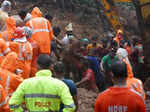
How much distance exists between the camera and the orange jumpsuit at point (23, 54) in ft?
24.3

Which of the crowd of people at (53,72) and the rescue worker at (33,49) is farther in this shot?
the rescue worker at (33,49)

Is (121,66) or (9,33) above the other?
(9,33)

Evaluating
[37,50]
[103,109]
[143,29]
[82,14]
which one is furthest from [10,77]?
[82,14]

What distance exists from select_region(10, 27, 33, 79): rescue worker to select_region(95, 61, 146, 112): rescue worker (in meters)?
3.65

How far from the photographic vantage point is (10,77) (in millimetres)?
5629

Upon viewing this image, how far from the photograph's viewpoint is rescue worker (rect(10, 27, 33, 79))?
7.41m

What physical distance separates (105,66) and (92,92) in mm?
737

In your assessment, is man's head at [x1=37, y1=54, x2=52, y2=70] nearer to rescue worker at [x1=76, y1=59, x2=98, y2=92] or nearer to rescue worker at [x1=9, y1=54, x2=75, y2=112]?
rescue worker at [x1=9, y1=54, x2=75, y2=112]

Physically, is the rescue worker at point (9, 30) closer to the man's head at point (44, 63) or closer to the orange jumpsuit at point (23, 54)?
the orange jumpsuit at point (23, 54)

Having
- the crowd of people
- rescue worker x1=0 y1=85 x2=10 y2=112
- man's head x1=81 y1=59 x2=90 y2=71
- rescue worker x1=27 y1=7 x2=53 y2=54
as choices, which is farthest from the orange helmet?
rescue worker x1=0 y1=85 x2=10 y2=112

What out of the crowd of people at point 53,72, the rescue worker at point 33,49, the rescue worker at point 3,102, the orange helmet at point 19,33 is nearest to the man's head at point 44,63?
the crowd of people at point 53,72

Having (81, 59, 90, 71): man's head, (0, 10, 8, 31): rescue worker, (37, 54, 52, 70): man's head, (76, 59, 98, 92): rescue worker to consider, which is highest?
(0, 10, 8, 31): rescue worker

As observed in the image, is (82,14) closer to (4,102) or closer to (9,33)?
(9,33)

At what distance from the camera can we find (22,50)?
7434mm
